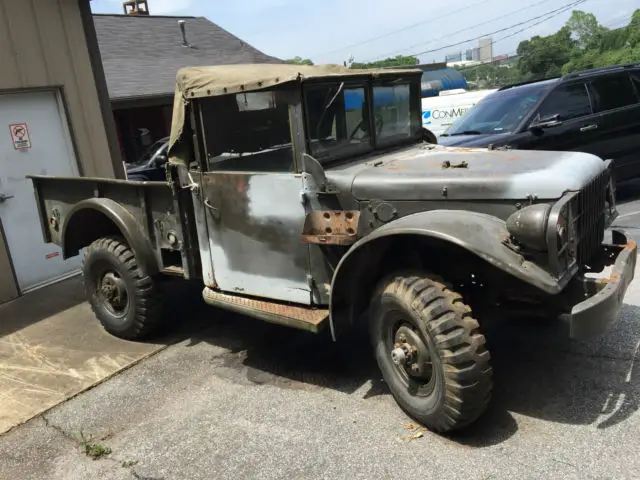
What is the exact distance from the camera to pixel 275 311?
12.4 ft

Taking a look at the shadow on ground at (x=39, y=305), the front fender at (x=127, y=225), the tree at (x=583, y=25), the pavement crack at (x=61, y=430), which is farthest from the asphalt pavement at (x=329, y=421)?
the tree at (x=583, y=25)

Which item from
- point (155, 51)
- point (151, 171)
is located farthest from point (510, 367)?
point (155, 51)

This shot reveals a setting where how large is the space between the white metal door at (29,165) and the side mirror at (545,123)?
5491 millimetres

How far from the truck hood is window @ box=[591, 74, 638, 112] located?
4.35m

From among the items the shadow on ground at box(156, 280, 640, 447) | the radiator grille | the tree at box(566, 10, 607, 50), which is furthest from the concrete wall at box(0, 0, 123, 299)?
the tree at box(566, 10, 607, 50)

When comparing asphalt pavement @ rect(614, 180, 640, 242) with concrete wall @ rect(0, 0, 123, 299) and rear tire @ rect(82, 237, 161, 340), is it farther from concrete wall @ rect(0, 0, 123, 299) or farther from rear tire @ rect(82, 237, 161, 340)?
concrete wall @ rect(0, 0, 123, 299)

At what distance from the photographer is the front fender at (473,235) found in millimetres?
2684

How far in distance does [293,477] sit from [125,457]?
102 cm

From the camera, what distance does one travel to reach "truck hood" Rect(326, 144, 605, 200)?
2.96 metres

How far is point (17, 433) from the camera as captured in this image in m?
3.60

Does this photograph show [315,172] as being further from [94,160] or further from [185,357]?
[94,160]

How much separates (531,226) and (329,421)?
5.26ft

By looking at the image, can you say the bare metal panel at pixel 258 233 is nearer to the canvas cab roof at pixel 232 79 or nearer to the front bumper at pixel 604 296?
the canvas cab roof at pixel 232 79

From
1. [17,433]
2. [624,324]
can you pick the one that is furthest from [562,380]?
[17,433]
